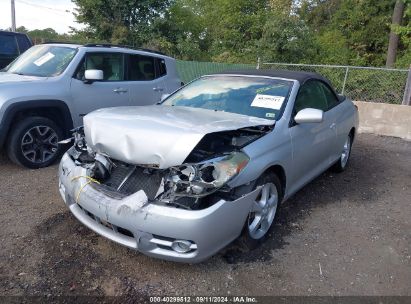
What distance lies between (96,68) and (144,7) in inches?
680

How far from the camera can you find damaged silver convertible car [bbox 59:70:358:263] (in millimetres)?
2814

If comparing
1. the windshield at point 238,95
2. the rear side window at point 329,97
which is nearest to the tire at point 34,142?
the windshield at point 238,95

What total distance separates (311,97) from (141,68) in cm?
354

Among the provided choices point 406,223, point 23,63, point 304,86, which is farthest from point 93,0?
point 406,223

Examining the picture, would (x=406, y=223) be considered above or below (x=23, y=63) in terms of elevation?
below

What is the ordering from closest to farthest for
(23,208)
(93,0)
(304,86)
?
(23,208)
(304,86)
(93,0)

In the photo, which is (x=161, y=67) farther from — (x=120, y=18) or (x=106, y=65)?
(x=120, y=18)

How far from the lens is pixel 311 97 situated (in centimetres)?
461

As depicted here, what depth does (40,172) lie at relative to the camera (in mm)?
5227

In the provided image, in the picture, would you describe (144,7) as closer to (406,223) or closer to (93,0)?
(93,0)

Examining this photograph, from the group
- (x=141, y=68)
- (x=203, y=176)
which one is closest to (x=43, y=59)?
(x=141, y=68)

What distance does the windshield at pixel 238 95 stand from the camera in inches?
158

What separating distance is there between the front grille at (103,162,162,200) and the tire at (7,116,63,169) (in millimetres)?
2578

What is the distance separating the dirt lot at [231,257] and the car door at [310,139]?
487mm
